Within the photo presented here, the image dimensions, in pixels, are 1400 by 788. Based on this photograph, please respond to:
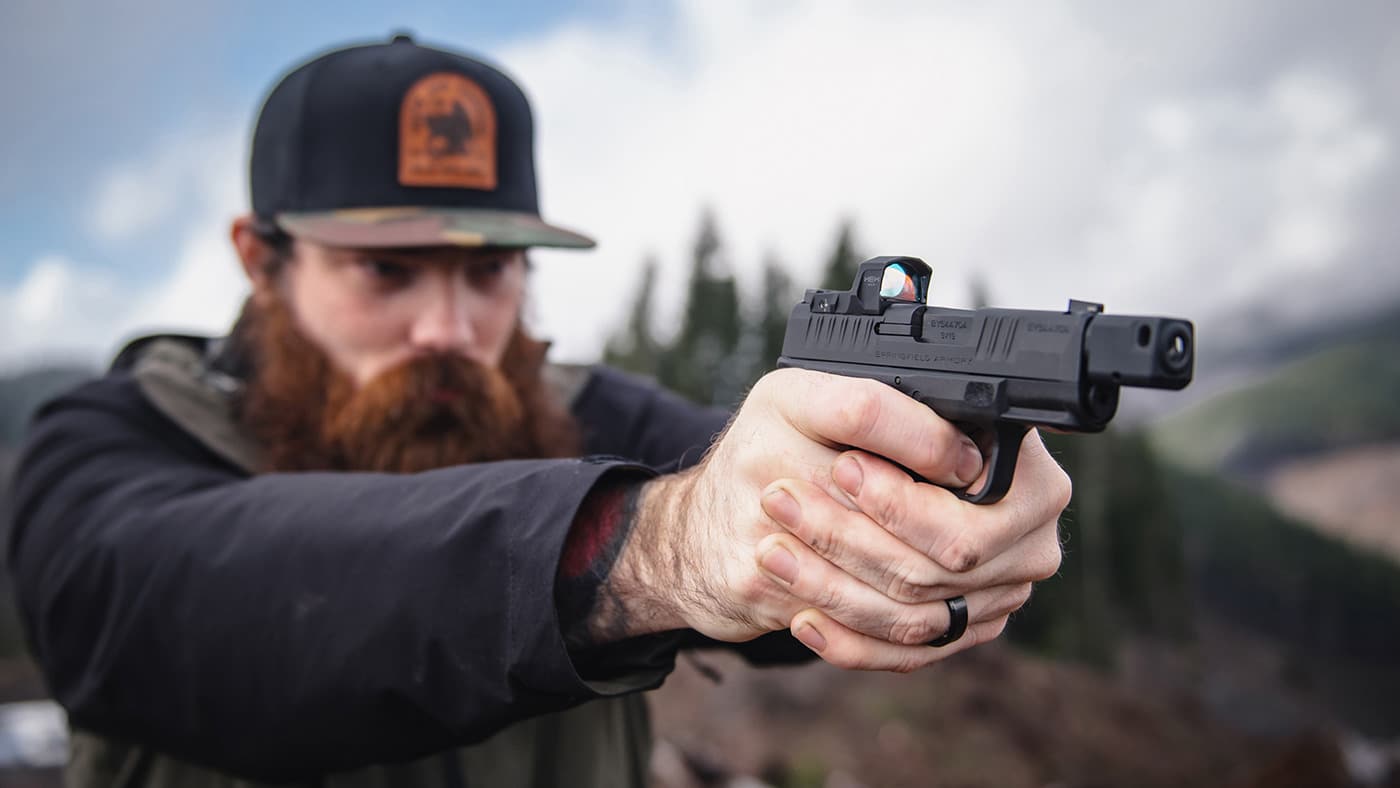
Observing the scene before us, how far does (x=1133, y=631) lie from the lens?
166 ft

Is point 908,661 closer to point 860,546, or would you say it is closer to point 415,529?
point 860,546

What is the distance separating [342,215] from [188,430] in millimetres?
987

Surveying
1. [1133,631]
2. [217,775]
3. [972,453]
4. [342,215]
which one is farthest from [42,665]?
[1133,631]

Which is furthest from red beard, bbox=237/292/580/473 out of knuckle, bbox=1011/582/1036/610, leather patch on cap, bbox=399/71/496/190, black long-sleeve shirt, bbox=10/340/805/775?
knuckle, bbox=1011/582/1036/610

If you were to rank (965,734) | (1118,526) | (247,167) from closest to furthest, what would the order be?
(247,167)
(965,734)
(1118,526)

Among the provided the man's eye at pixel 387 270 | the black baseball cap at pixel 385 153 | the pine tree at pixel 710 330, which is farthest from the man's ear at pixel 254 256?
the pine tree at pixel 710 330

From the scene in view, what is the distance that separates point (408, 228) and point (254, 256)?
3.51 ft

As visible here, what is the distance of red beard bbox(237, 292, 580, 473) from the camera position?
11.2ft

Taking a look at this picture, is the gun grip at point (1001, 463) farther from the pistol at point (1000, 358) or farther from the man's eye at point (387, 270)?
the man's eye at point (387, 270)

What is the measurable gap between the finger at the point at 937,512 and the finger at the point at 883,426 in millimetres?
40

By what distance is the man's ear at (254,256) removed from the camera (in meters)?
3.83

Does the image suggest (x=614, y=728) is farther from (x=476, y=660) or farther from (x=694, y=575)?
(x=694, y=575)

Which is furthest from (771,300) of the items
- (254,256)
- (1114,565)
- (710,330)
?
(254,256)

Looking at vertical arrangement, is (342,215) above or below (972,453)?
above
